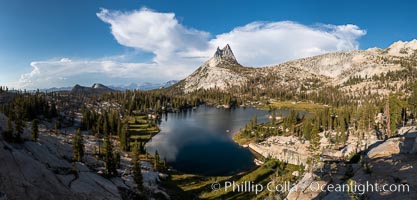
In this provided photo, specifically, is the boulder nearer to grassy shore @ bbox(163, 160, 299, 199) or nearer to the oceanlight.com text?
grassy shore @ bbox(163, 160, 299, 199)

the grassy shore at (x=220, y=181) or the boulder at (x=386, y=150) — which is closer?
the boulder at (x=386, y=150)

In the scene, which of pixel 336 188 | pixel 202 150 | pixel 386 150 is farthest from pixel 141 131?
pixel 336 188

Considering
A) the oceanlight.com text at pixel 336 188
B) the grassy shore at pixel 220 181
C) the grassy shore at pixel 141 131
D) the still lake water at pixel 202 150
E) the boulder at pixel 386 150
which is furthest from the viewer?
the grassy shore at pixel 141 131

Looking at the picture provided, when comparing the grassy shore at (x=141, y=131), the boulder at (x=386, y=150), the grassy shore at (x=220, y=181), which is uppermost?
the boulder at (x=386, y=150)

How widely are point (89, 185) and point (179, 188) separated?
34781mm

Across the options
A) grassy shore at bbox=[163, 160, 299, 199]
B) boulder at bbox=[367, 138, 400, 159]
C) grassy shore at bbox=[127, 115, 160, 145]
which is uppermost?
boulder at bbox=[367, 138, 400, 159]

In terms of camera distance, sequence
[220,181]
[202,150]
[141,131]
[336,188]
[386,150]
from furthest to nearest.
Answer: [141,131]
[202,150]
[220,181]
[386,150]
[336,188]

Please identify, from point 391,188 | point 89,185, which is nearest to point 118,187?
point 89,185

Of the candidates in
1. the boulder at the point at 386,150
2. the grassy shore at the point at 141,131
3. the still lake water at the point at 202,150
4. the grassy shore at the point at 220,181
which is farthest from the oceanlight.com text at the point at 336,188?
the grassy shore at the point at 141,131

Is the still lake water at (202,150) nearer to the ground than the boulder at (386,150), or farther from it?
nearer to the ground

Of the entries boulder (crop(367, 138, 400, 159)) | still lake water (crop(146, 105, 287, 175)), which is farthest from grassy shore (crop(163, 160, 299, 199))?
boulder (crop(367, 138, 400, 159))

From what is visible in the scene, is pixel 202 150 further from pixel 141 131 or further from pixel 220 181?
pixel 141 131

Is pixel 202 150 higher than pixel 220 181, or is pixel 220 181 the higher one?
pixel 202 150

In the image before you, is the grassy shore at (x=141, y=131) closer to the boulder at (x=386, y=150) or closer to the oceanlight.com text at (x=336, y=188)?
the oceanlight.com text at (x=336, y=188)
